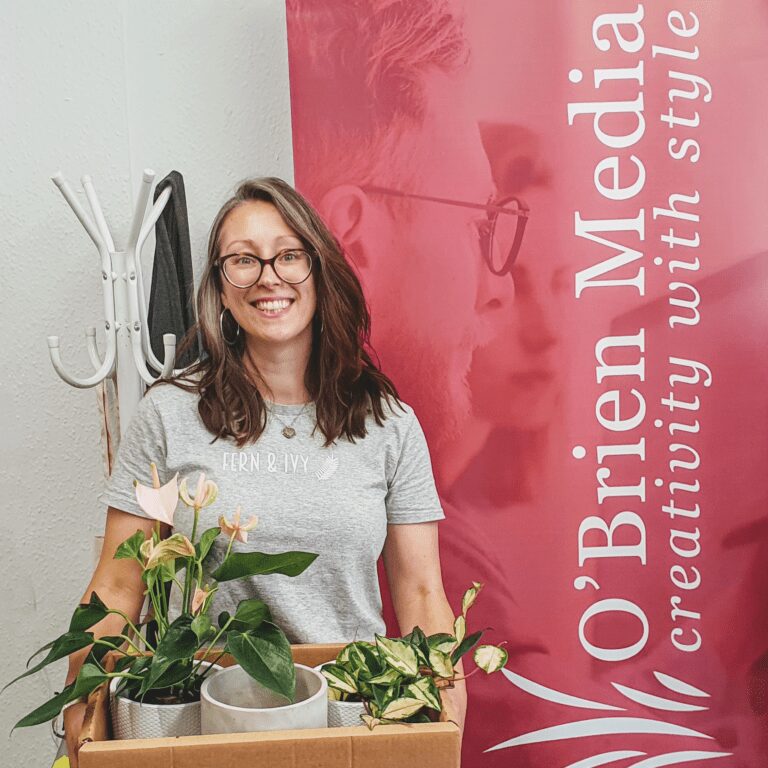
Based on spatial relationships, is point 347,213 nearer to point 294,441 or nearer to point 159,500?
point 294,441

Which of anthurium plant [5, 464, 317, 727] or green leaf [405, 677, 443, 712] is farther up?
anthurium plant [5, 464, 317, 727]

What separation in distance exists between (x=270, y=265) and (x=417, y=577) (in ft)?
2.01

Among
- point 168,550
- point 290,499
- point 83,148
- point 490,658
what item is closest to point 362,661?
point 490,658

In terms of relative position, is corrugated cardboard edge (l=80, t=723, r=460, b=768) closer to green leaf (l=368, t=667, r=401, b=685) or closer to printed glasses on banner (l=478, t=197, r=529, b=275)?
green leaf (l=368, t=667, r=401, b=685)

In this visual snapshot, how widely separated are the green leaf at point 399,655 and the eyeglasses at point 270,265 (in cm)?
74

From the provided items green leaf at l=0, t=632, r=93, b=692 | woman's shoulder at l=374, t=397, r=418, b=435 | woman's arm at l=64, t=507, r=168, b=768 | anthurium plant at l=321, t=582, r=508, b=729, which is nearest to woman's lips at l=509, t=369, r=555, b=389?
woman's shoulder at l=374, t=397, r=418, b=435

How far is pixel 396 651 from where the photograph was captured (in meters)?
0.88

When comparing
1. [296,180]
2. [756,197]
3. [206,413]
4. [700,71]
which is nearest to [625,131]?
[700,71]

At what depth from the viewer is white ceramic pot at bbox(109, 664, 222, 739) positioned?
0.85 m

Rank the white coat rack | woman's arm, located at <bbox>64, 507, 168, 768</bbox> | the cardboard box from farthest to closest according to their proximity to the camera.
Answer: the white coat rack < woman's arm, located at <bbox>64, 507, 168, 768</bbox> < the cardboard box

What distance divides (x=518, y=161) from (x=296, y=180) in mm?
472

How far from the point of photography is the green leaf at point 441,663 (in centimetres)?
88

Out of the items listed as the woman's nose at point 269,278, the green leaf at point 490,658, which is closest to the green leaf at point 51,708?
the green leaf at point 490,658

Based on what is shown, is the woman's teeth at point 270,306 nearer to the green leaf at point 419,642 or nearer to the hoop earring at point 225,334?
the hoop earring at point 225,334
